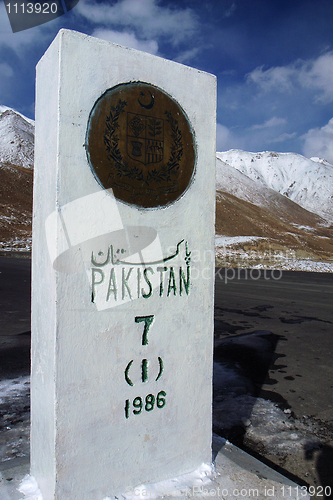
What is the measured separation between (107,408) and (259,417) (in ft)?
6.86

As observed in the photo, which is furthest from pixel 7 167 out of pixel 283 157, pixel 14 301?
pixel 283 157

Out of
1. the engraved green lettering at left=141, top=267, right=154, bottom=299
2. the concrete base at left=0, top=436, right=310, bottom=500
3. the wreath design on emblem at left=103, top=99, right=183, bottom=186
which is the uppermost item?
the wreath design on emblem at left=103, top=99, right=183, bottom=186

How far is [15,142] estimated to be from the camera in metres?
82.7

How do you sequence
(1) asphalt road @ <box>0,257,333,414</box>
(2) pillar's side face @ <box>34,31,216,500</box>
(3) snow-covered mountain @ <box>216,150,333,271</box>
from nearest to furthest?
1. (2) pillar's side face @ <box>34,31,216,500</box>
2. (1) asphalt road @ <box>0,257,333,414</box>
3. (3) snow-covered mountain @ <box>216,150,333,271</box>

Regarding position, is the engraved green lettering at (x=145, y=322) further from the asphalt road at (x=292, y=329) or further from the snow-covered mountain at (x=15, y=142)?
the snow-covered mountain at (x=15, y=142)

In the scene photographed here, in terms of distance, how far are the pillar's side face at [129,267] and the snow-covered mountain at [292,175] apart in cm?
11013

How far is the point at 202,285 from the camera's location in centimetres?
243

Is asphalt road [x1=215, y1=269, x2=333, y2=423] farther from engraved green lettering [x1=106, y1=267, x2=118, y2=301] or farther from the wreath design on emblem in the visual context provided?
the wreath design on emblem

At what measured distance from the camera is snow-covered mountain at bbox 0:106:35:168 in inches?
3068

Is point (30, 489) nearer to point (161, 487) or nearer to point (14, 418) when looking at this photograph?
point (161, 487)

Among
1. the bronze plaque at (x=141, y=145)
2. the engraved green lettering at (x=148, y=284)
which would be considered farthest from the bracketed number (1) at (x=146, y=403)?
the bronze plaque at (x=141, y=145)

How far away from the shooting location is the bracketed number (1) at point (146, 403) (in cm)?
214

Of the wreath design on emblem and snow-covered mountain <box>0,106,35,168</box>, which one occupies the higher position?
snow-covered mountain <box>0,106,35,168</box>

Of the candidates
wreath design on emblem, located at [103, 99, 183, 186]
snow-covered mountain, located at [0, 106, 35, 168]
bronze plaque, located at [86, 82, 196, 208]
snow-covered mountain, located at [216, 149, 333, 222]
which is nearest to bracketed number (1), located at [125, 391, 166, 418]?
bronze plaque, located at [86, 82, 196, 208]
